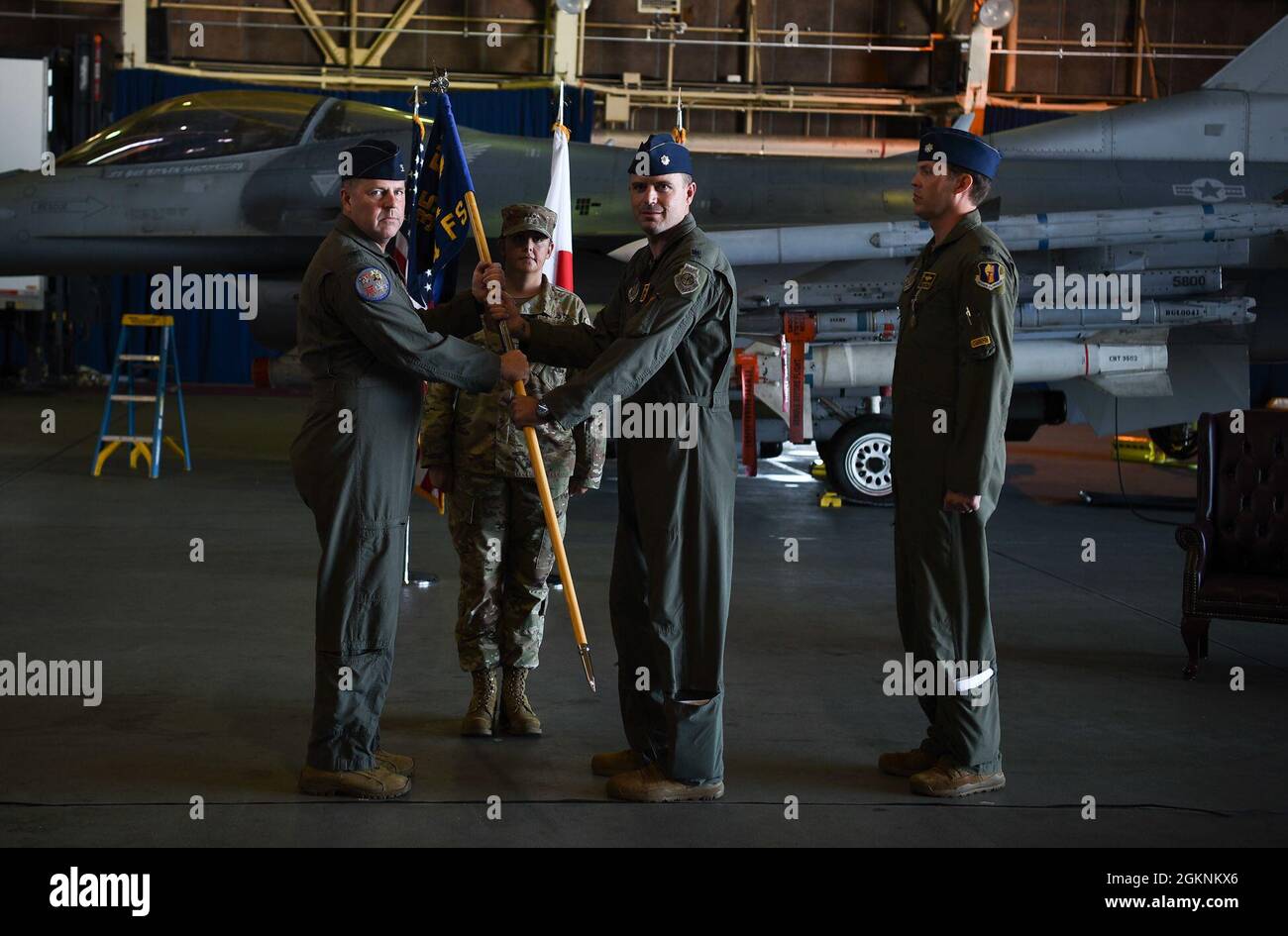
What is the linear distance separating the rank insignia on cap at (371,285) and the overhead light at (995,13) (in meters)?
13.5

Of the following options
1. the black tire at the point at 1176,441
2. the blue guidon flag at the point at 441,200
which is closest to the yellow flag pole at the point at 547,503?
the blue guidon flag at the point at 441,200

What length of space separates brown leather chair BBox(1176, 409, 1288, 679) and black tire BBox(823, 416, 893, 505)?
13.4 feet

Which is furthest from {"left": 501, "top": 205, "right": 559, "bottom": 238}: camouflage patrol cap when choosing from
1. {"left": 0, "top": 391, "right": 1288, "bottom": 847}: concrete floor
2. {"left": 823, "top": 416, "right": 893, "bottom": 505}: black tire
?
{"left": 823, "top": 416, "right": 893, "bottom": 505}: black tire

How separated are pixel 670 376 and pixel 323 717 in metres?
1.40

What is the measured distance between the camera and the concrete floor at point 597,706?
3.68 meters

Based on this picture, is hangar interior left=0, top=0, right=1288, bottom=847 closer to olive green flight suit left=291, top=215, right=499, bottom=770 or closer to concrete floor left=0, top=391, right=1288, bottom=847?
concrete floor left=0, top=391, right=1288, bottom=847

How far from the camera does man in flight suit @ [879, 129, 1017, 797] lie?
12.9ft

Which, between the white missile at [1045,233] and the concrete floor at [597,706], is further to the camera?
the white missile at [1045,233]

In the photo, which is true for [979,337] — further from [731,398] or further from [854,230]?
[731,398]

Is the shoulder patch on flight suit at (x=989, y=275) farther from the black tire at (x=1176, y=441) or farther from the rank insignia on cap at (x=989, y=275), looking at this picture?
the black tire at (x=1176, y=441)

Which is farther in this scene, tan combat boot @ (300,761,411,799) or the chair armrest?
the chair armrest

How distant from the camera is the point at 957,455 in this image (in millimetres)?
3953
